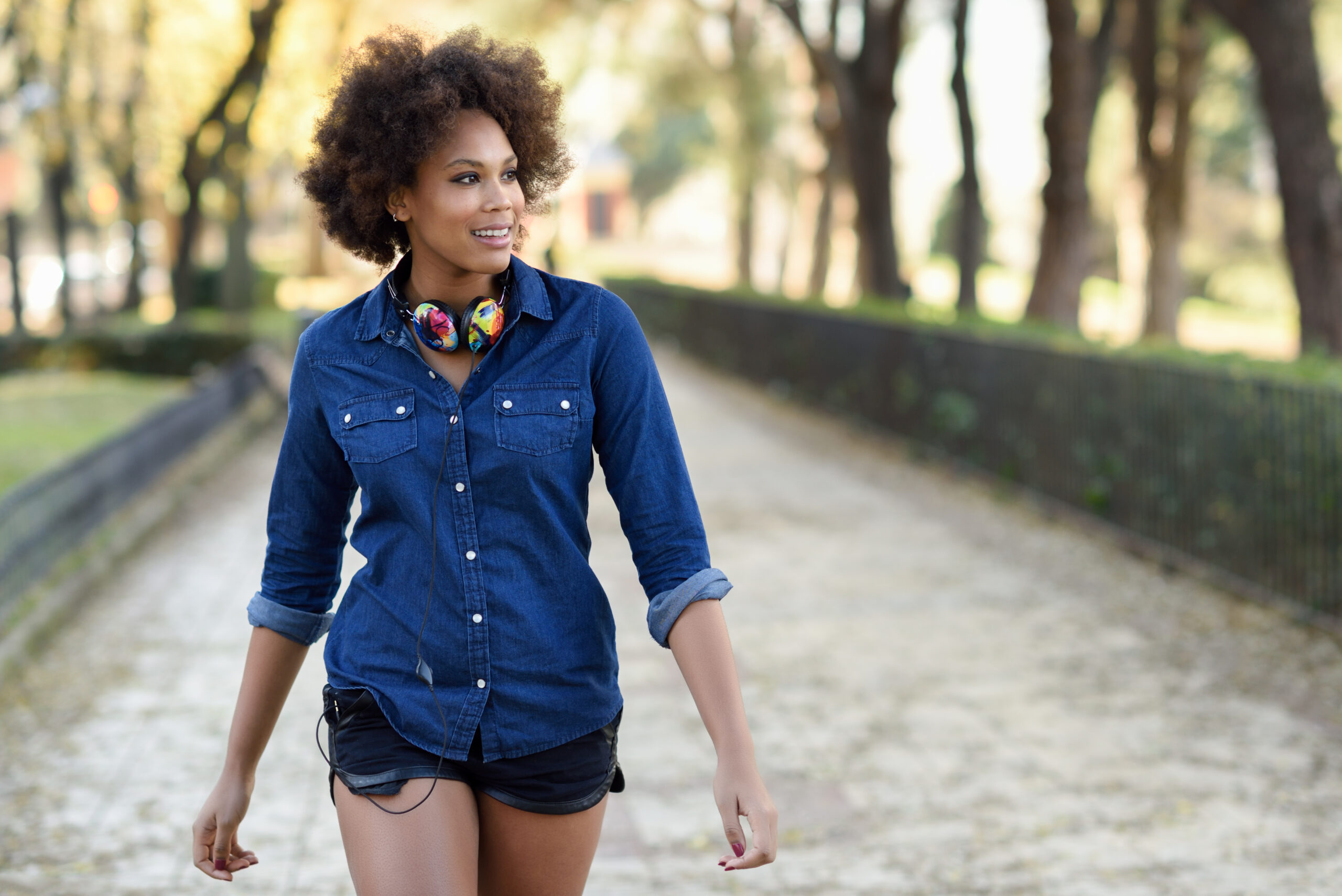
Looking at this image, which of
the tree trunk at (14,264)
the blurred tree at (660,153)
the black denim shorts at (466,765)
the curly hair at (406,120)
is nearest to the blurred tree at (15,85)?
the tree trunk at (14,264)

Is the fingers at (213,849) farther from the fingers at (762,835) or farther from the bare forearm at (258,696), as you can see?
the fingers at (762,835)

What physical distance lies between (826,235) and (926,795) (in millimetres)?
26751

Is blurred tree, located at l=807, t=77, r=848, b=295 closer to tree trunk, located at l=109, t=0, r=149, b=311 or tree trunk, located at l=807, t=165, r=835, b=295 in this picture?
tree trunk, located at l=807, t=165, r=835, b=295

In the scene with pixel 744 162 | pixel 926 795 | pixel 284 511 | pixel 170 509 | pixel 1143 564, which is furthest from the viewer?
pixel 744 162

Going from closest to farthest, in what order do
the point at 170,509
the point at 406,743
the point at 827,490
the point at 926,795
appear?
the point at 406,743 < the point at 926,795 < the point at 170,509 < the point at 827,490

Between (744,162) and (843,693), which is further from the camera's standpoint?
(744,162)

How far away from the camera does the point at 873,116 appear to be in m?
20.0

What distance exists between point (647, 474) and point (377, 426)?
0.42 meters

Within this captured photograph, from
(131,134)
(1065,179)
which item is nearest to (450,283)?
(1065,179)

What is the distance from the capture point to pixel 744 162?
33438 mm

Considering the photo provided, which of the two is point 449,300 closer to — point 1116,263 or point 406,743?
point 406,743

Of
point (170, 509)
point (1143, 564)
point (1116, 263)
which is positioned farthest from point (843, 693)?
point (1116, 263)

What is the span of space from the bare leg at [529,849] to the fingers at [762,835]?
0.36 metres

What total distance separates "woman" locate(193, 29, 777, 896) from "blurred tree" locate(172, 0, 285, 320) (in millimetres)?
16857
